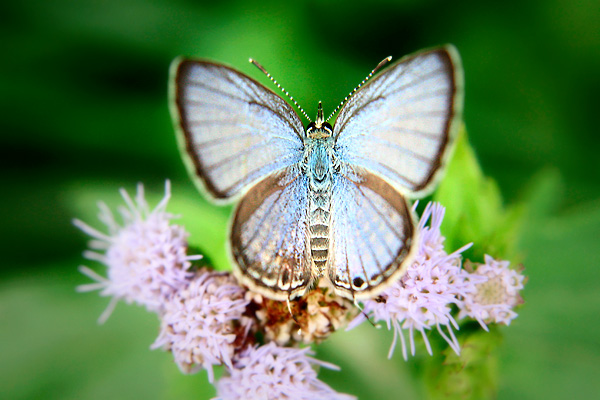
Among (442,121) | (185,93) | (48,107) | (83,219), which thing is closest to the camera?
(442,121)

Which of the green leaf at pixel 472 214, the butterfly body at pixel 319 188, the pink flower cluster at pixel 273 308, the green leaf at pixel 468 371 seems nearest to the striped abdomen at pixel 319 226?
the butterfly body at pixel 319 188

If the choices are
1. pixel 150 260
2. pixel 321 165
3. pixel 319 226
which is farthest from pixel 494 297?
→ pixel 150 260

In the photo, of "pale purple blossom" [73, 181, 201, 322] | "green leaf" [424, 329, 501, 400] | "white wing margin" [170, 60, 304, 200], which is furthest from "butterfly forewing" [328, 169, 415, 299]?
"pale purple blossom" [73, 181, 201, 322]

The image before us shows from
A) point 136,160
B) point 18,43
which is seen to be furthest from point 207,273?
point 18,43

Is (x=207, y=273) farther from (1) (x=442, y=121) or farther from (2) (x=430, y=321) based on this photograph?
(1) (x=442, y=121)

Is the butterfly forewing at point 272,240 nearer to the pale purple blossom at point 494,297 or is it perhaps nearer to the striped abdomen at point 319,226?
the striped abdomen at point 319,226

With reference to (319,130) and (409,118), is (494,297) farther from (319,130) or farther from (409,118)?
(319,130)

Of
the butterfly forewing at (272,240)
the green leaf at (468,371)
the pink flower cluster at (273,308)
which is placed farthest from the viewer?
the green leaf at (468,371)
